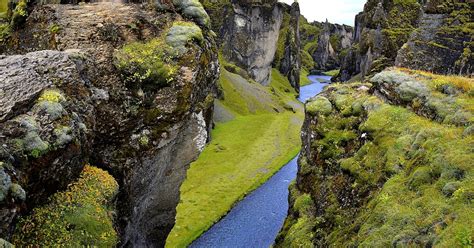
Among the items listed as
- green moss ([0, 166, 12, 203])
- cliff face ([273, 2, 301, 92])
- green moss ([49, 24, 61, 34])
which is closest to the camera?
green moss ([0, 166, 12, 203])

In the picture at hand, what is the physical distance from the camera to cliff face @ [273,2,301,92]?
18788 cm

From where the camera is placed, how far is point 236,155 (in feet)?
281

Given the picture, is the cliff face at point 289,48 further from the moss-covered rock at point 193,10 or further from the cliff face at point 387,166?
the moss-covered rock at point 193,10

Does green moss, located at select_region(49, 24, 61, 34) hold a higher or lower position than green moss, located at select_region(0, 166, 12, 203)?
higher

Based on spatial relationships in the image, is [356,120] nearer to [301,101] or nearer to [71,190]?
[71,190]

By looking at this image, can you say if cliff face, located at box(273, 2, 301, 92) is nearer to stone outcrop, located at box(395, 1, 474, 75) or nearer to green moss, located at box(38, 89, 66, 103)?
stone outcrop, located at box(395, 1, 474, 75)

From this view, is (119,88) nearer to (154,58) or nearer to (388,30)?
(154,58)

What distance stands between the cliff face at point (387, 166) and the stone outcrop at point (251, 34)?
390ft

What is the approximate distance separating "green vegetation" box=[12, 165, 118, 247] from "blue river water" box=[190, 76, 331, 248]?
27.1 meters

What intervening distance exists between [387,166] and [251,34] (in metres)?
137

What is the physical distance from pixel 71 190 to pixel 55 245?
3.81 meters

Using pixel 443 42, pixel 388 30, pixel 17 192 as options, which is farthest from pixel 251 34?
pixel 17 192

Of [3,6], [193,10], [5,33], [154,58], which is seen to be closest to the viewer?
[154,58]

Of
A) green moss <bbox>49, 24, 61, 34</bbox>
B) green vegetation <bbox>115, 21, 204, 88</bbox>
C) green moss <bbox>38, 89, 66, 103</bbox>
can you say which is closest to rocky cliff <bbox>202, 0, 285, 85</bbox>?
green vegetation <bbox>115, 21, 204, 88</bbox>
